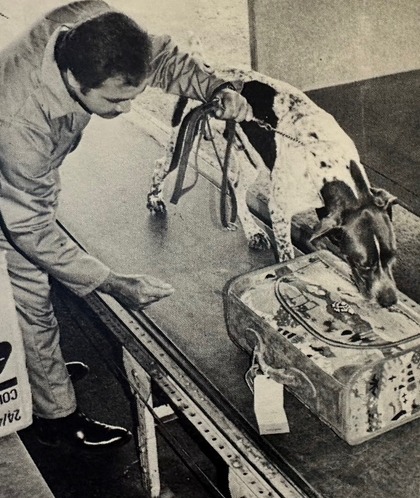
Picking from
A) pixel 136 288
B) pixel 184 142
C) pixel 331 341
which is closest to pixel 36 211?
pixel 136 288

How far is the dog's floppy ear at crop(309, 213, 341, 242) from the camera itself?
7.73 ft

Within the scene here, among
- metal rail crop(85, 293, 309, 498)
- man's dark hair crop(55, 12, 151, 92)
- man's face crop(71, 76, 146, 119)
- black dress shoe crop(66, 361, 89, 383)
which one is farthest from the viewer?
black dress shoe crop(66, 361, 89, 383)

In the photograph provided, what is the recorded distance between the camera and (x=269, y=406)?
2199 millimetres

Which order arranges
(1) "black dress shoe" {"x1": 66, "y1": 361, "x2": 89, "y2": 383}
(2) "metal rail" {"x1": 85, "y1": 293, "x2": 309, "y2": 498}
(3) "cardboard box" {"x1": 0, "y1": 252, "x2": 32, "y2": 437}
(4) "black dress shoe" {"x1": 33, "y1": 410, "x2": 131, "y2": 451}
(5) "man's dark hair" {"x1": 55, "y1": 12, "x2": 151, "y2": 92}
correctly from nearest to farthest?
(2) "metal rail" {"x1": 85, "y1": 293, "x2": 309, "y2": 498} → (5) "man's dark hair" {"x1": 55, "y1": 12, "x2": 151, "y2": 92} → (3) "cardboard box" {"x1": 0, "y1": 252, "x2": 32, "y2": 437} → (4) "black dress shoe" {"x1": 33, "y1": 410, "x2": 131, "y2": 451} → (1) "black dress shoe" {"x1": 66, "y1": 361, "x2": 89, "y2": 383}

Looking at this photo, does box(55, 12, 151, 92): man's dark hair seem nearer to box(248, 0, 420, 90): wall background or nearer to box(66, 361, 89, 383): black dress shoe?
box(248, 0, 420, 90): wall background

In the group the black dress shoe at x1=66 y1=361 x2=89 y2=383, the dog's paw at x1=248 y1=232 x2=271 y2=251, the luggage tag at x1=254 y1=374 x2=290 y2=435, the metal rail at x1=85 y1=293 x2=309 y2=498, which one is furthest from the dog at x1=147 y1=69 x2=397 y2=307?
the black dress shoe at x1=66 y1=361 x2=89 y2=383

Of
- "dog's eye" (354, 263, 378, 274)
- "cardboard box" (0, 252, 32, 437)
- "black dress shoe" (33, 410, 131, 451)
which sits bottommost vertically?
"black dress shoe" (33, 410, 131, 451)

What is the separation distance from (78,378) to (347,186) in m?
1.65

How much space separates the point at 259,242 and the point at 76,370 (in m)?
1.16

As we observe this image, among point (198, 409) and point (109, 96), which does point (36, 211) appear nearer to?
point (109, 96)

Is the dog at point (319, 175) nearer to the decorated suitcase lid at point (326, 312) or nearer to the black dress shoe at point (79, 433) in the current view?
the decorated suitcase lid at point (326, 312)

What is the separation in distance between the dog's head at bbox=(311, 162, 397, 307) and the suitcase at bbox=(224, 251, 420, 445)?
6 cm

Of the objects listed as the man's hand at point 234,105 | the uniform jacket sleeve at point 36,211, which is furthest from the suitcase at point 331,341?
the uniform jacket sleeve at point 36,211

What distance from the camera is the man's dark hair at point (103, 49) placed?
89.9 inches
